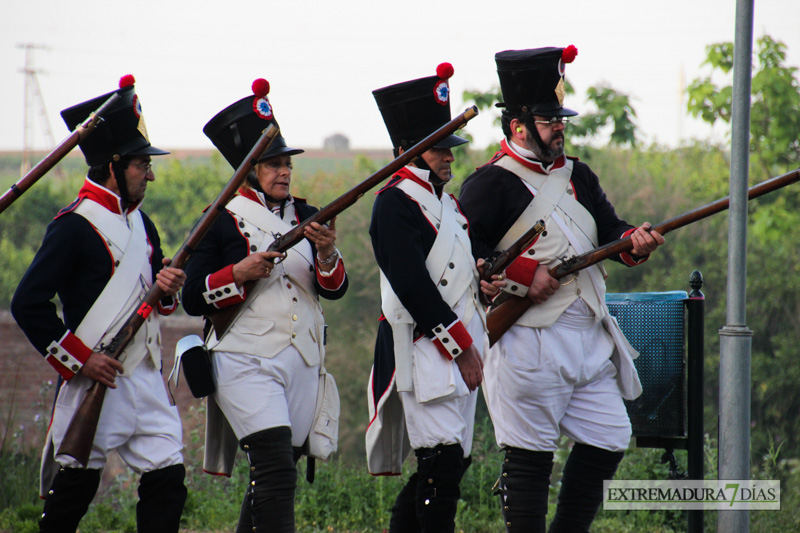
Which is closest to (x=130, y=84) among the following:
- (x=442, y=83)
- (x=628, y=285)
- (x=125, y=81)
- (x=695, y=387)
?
(x=125, y=81)

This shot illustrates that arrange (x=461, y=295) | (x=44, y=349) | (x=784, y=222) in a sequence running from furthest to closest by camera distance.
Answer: (x=784, y=222) → (x=461, y=295) → (x=44, y=349)

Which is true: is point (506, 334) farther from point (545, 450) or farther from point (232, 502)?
point (232, 502)

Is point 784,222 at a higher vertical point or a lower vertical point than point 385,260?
lower

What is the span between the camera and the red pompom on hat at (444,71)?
459 cm

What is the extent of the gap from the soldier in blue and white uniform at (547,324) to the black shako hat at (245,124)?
109 centimetres

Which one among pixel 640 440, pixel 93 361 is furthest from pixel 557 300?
pixel 93 361

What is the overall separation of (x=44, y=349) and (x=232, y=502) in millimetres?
2758

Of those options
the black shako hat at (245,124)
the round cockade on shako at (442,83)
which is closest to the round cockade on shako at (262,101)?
the black shako hat at (245,124)

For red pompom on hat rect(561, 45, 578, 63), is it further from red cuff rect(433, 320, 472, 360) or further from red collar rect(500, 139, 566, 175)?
red cuff rect(433, 320, 472, 360)

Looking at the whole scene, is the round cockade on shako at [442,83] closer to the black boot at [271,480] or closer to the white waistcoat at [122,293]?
the white waistcoat at [122,293]

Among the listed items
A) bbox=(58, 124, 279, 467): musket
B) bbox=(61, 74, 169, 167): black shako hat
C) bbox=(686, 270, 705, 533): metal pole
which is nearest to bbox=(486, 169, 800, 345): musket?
bbox=(686, 270, 705, 533): metal pole

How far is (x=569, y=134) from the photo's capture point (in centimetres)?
1380

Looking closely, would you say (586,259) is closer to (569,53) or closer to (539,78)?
(539,78)

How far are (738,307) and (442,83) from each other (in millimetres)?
1790
